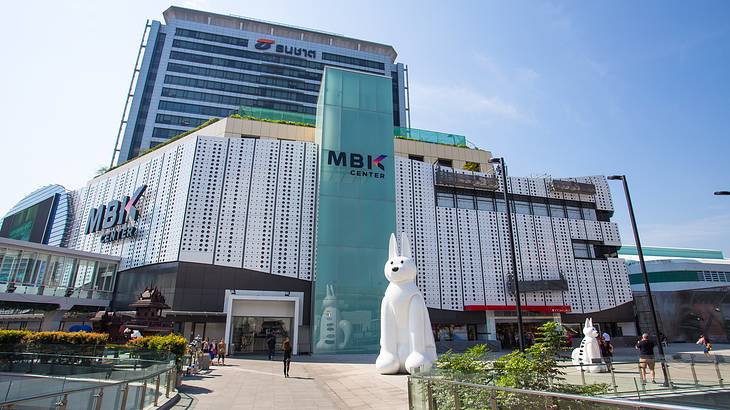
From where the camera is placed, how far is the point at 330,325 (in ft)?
84.0

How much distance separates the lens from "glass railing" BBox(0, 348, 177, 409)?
5926 mm

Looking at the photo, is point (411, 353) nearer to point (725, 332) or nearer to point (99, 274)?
point (99, 274)

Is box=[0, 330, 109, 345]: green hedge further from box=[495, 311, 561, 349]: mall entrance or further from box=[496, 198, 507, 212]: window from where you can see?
box=[496, 198, 507, 212]: window

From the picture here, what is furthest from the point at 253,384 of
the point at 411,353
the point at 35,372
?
the point at 35,372

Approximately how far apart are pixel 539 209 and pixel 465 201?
784 cm

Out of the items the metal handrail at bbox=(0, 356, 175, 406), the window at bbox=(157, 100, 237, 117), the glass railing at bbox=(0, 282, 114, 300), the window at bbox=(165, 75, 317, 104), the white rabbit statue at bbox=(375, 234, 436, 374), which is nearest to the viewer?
the metal handrail at bbox=(0, 356, 175, 406)

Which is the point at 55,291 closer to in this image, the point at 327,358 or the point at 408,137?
the point at 327,358

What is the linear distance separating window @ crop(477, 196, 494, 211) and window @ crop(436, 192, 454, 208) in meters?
2.71

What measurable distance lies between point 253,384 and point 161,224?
62.7ft

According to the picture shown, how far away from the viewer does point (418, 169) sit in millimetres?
33688

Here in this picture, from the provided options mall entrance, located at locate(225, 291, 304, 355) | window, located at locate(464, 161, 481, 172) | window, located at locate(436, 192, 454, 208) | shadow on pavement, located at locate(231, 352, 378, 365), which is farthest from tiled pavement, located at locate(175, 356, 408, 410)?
window, located at locate(464, 161, 481, 172)

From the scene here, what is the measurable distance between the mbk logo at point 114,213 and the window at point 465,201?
25.6 meters

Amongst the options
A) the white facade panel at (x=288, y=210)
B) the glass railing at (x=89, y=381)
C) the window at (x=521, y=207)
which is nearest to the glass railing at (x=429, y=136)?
the window at (x=521, y=207)

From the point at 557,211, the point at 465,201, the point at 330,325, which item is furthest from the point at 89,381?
the point at 557,211
